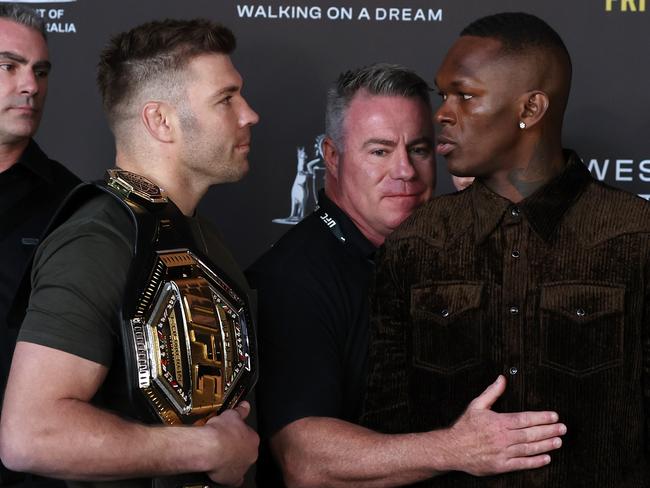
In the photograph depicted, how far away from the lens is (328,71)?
2840 mm

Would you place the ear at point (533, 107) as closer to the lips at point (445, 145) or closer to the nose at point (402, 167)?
the lips at point (445, 145)

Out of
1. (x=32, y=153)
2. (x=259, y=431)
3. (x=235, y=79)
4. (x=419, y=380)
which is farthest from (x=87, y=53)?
(x=419, y=380)

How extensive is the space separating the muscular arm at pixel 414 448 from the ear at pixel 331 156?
0.61 metres

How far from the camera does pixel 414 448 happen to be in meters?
1.86

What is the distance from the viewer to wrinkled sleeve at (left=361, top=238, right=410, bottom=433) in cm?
191

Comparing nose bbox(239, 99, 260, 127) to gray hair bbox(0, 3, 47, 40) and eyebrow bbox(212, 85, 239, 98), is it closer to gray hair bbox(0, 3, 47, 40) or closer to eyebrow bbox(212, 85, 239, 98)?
eyebrow bbox(212, 85, 239, 98)

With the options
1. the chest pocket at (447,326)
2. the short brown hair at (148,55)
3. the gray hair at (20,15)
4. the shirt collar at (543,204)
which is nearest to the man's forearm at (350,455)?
the chest pocket at (447,326)

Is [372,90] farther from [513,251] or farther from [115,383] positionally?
[115,383]

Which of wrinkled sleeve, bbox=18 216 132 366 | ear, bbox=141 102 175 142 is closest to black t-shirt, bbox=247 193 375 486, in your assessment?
ear, bbox=141 102 175 142

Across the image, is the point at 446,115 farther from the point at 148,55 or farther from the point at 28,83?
the point at 28,83

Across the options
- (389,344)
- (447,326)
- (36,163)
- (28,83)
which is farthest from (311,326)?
(28,83)

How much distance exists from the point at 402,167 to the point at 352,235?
0.59 feet

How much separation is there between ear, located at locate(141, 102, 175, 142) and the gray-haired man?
0.37m

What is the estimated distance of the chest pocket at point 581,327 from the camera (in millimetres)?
1730
